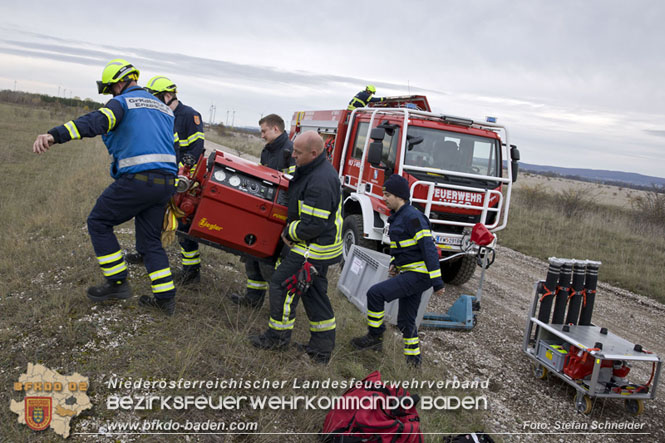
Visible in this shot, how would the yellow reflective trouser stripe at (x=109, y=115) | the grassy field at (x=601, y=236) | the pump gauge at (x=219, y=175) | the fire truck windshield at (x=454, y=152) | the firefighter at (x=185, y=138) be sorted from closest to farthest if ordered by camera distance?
the yellow reflective trouser stripe at (x=109, y=115)
the pump gauge at (x=219, y=175)
the firefighter at (x=185, y=138)
the fire truck windshield at (x=454, y=152)
the grassy field at (x=601, y=236)

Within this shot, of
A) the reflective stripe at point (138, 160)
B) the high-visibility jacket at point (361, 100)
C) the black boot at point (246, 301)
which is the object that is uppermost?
the high-visibility jacket at point (361, 100)

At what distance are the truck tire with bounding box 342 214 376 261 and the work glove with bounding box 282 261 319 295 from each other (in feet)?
10.9

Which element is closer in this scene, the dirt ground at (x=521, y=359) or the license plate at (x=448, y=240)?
the dirt ground at (x=521, y=359)

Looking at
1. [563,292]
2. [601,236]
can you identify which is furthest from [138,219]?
A: [601,236]

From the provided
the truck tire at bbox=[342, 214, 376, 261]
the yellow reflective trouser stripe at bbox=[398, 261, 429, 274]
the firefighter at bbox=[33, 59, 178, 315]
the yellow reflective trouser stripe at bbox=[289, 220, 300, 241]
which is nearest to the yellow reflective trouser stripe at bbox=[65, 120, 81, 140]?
the firefighter at bbox=[33, 59, 178, 315]

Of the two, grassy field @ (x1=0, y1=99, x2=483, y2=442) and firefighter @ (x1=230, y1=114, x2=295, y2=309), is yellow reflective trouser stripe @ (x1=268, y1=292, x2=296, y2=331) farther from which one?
firefighter @ (x1=230, y1=114, x2=295, y2=309)

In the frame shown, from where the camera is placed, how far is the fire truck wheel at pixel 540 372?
15.9 feet

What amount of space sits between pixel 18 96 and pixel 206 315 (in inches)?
2482

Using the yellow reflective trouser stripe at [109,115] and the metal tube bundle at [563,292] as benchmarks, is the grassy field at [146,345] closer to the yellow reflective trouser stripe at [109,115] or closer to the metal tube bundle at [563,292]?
the metal tube bundle at [563,292]

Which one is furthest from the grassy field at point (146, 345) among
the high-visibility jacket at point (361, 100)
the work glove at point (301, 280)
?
the high-visibility jacket at point (361, 100)

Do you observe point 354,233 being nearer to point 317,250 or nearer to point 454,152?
point 454,152

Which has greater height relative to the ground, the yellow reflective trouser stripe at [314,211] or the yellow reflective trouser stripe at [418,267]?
the yellow reflective trouser stripe at [314,211]

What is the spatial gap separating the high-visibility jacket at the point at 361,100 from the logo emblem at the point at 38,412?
695cm

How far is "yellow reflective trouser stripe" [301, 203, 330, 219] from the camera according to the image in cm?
357
